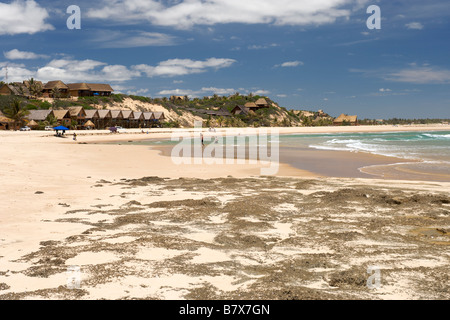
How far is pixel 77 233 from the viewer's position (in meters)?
7.93

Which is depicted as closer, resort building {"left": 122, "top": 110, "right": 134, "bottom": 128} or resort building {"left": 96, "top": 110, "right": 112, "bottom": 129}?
resort building {"left": 96, "top": 110, "right": 112, "bottom": 129}

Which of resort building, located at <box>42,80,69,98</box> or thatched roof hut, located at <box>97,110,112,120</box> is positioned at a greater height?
resort building, located at <box>42,80,69,98</box>

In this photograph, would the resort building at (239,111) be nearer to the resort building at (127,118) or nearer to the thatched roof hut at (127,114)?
the resort building at (127,118)

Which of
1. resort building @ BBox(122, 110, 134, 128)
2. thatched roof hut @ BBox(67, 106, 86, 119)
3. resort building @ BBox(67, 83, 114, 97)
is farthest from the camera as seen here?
resort building @ BBox(67, 83, 114, 97)

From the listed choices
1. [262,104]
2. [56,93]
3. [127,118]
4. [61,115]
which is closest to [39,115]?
[61,115]

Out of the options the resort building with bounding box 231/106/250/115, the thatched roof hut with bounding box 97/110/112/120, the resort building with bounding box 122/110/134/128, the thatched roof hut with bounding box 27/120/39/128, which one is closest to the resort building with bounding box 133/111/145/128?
the resort building with bounding box 122/110/134/128

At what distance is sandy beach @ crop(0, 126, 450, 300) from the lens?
5.27 m

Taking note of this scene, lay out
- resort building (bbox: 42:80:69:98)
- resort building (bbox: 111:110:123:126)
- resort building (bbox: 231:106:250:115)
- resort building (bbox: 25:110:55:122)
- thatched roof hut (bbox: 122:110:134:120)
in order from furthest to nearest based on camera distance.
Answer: resort building (bbox: 231:106:250:115) → resort building (bbox: 42:80:69:98) → thatched roof hut (bbox: 122:110:134:120) → resort building (bbox: 111:110:123:126) → resort building (bbox: 25:110:55:122)

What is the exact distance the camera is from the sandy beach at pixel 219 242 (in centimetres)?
527

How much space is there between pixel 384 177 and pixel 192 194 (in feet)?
34.0

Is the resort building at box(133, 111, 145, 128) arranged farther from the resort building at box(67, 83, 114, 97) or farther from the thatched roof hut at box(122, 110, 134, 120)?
the resort building at box(67, 83, 114, 97)

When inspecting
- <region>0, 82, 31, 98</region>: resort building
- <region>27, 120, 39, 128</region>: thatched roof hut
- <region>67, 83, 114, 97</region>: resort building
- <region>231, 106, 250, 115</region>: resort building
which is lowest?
<region>27, 120, 39, 128</region>: thatched roof hut

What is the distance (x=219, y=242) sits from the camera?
746cm
